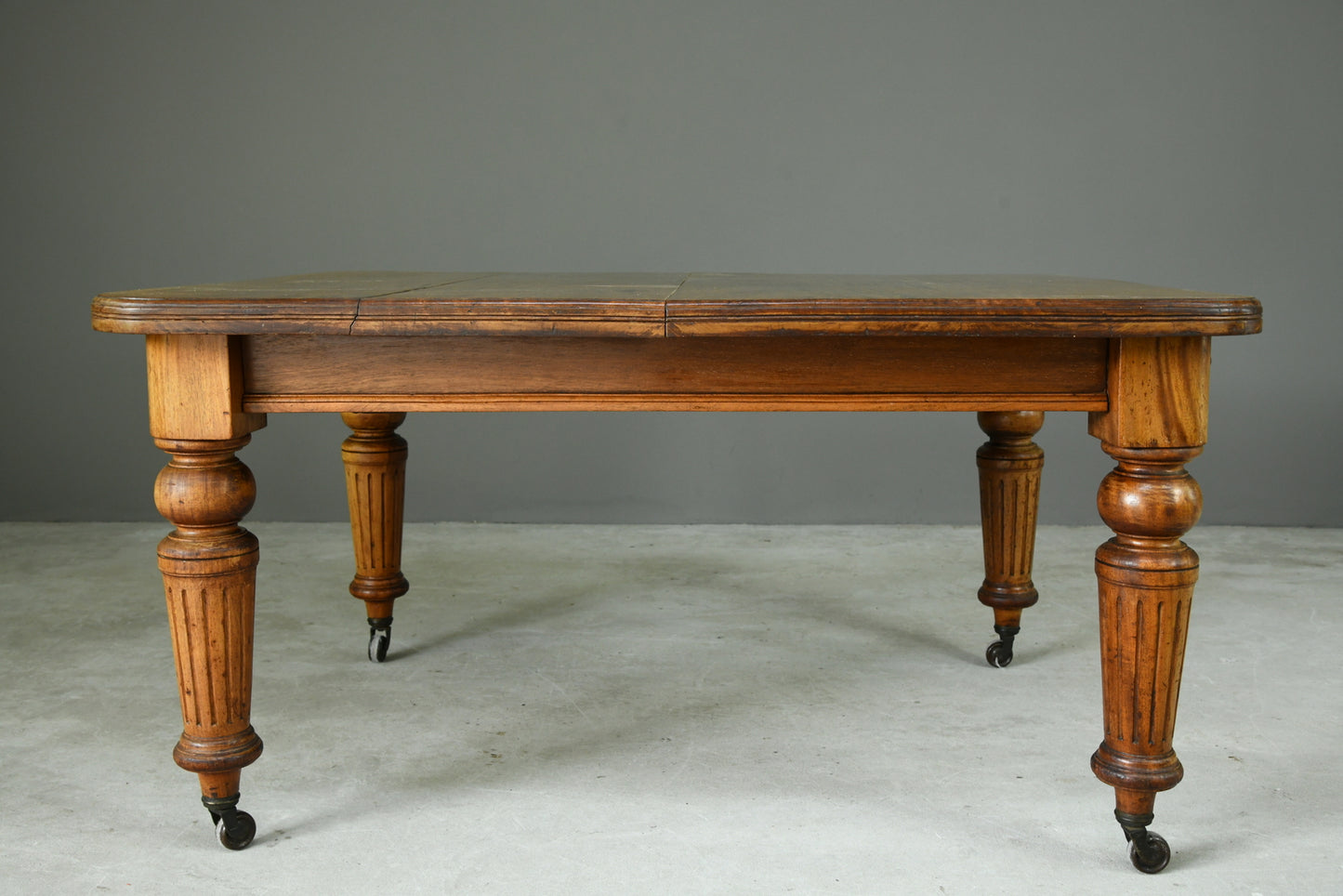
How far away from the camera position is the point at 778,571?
10.5ft

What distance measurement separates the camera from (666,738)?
1992 millimetres

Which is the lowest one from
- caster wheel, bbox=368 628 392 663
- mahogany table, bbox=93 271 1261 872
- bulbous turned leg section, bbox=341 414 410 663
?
caster wheel, bbox=368 628 392 663

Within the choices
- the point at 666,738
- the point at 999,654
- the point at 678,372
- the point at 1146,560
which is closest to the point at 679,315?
the point at 678,372

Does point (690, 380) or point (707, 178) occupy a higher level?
point (707, 178)

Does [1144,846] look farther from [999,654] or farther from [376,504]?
[376,504]

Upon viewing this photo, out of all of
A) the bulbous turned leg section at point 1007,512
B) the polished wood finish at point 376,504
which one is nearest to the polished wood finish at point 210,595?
the polished wood finish at point 376,504

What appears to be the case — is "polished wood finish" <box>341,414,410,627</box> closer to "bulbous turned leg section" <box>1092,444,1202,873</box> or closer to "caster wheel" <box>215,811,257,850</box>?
"caster wheel" <box>215,811,257,850</box>

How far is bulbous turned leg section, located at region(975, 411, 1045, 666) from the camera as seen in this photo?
223cm

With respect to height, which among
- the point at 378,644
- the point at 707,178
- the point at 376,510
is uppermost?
the point at 707,178

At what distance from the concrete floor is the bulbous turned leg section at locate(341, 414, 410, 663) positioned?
0.12m

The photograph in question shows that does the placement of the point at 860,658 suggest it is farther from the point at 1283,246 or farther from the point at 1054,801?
the point at 1283,246

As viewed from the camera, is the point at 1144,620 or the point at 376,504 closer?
the point at 1144,620

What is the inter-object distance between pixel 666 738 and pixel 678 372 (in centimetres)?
74

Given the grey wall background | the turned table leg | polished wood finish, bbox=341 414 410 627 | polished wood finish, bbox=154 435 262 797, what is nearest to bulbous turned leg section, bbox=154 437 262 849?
polished wood finish, bbox=154 435 262 797
